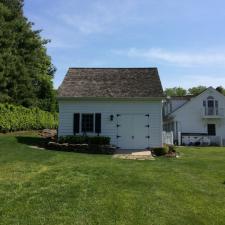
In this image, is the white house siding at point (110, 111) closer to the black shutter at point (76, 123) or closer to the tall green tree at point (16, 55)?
the black shutter at point (76, 123)

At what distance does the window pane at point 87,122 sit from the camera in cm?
1783

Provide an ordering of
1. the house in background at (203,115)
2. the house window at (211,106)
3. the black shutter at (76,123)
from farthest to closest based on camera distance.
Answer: the house in background at (203,115) → the house window at (211,106) → the black shutter at (76,123)

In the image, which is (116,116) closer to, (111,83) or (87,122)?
(87,122)

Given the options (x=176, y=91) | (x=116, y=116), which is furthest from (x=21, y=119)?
(x=176, y=91)

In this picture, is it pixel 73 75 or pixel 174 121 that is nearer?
pixel 73 75

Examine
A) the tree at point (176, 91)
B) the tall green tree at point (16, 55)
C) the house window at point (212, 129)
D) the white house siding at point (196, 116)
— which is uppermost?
the tree at point (176, 91)

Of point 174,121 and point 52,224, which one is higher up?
point 174,121

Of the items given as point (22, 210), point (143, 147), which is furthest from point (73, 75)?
point (22, 210)

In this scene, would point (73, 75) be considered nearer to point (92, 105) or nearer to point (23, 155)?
point (92, 105)

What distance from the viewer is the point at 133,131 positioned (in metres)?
17.9

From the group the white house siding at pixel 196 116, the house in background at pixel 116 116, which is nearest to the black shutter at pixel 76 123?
the house in background at pixel 116 116

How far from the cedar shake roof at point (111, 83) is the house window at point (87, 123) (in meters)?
1.23

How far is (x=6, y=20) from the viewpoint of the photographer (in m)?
28.6

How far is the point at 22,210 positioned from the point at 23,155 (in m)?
7.15
